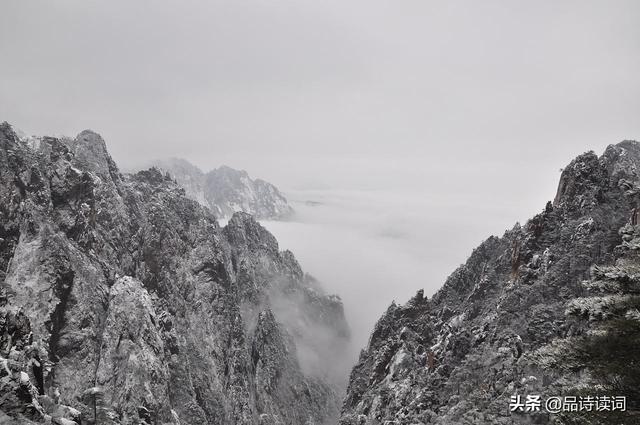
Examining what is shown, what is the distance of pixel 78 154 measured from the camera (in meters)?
146

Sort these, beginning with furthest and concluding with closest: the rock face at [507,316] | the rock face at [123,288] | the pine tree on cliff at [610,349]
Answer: the rock face at [123,288] < the rock face at [507,316] < the pine tree on cliff at [610,349]

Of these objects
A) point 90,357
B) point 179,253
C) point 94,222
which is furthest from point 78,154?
point 90,357

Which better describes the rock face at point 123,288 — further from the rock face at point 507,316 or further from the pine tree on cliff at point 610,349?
the pine tree on cliff at point 610,349

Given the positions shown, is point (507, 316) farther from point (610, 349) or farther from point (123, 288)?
point (123, 288)

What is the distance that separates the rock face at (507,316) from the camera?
47312mm

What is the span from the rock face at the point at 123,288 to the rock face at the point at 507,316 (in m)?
54.7

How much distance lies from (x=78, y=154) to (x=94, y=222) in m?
34.7

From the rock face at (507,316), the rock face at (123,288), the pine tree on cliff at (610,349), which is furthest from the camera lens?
the rock face at (123,288)

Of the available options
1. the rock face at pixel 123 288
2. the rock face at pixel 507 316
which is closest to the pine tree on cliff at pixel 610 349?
the rock face at pixel 507 316

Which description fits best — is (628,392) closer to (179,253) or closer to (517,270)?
(517,270)

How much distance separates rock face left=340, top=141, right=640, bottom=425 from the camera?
47.3m

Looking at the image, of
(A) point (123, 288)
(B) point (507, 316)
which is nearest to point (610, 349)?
(B) point (507, 316)

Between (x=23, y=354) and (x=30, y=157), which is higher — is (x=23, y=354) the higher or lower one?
the lower one

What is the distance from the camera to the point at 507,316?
59.0 m
